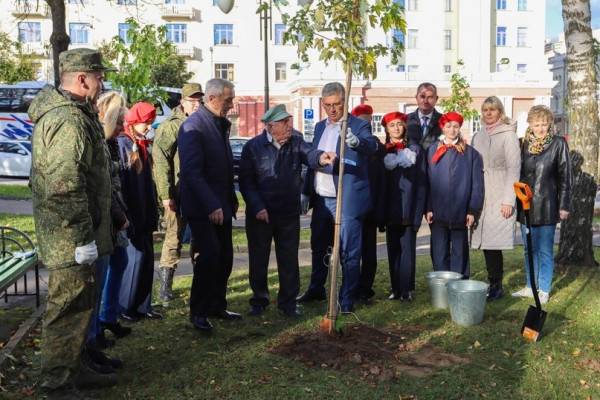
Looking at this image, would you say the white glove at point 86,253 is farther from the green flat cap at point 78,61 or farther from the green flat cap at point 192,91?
the green flat cap at point 192,91

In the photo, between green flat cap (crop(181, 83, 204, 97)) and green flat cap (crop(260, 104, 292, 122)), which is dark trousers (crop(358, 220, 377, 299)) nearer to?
green flat cap (crop(260, 104, 292, 122))

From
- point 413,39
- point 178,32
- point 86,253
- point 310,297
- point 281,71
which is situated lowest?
point 310,297

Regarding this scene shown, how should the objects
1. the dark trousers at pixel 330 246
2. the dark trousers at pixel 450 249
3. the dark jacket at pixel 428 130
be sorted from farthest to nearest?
the dark jacket at pixel 428 130
the dark trousers at pixel 450 249
the dark trousers at pixel 330 246

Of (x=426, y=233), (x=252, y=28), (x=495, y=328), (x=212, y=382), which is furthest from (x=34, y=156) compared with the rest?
(x=252, y=28)

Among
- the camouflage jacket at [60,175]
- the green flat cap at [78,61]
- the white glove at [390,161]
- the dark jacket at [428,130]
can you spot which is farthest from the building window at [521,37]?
the camouflage jacket at [60,175]

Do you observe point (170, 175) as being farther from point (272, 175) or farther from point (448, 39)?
point (448, 39)

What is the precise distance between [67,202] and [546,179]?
461cm

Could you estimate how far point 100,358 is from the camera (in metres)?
4.78

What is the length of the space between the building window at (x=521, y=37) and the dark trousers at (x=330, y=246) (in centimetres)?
5829

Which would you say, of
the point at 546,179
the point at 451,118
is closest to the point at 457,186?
the point at 451,118

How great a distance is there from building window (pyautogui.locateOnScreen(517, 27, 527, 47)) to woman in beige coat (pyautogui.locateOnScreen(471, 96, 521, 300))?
57499 millimetres

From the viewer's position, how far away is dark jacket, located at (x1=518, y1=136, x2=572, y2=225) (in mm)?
6516

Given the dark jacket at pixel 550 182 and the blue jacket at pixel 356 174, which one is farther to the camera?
the dark jacket at pixel 550 182

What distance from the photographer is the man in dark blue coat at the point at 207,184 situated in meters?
5.54
